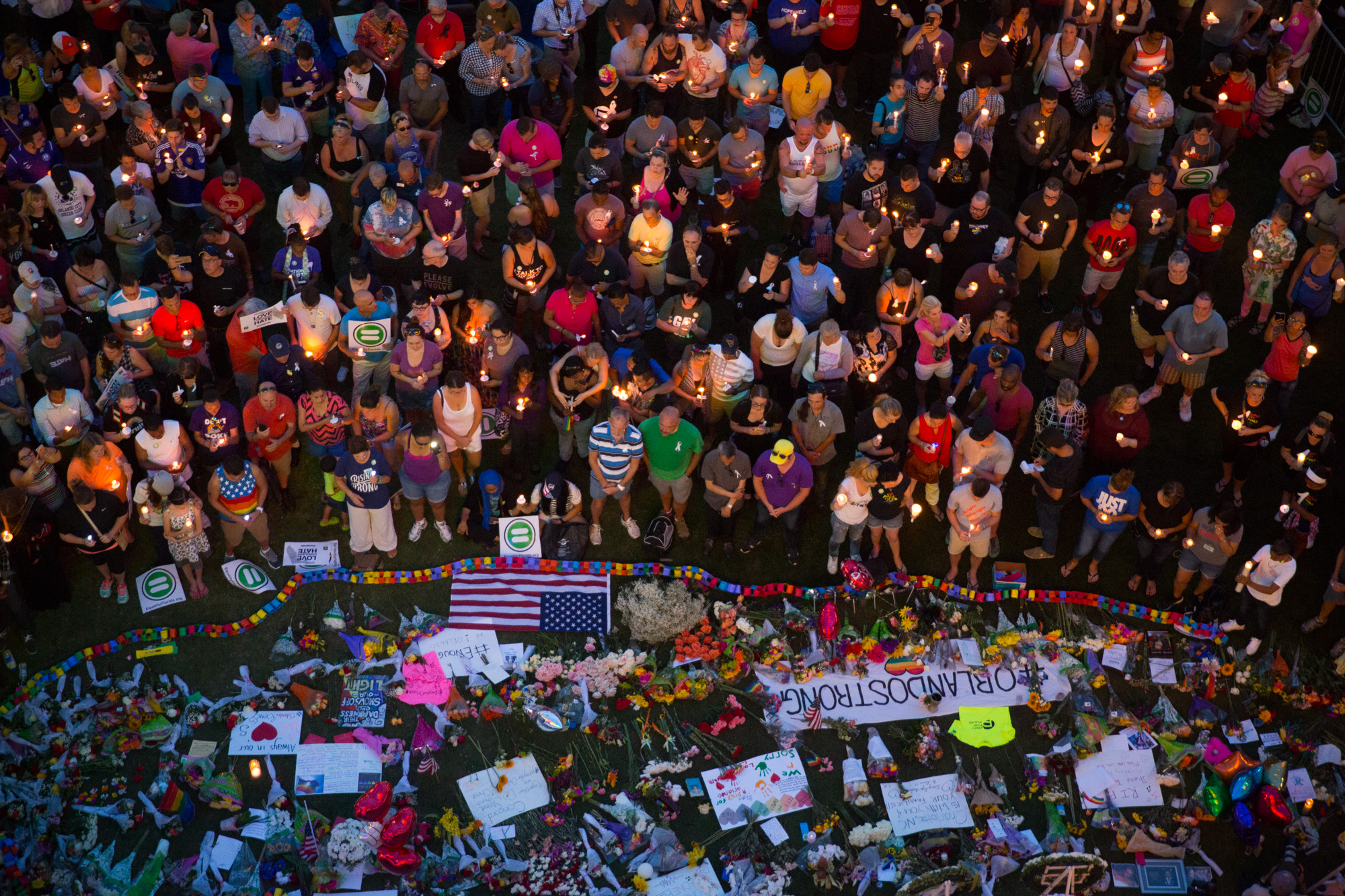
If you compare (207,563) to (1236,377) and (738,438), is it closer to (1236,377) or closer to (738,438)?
(738,438)

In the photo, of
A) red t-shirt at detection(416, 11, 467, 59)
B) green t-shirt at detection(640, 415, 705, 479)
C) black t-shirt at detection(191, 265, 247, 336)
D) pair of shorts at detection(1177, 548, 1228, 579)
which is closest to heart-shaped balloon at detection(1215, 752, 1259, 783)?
pair of shorts at detection(1177, 548, 1228, 579)

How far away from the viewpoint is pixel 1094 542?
42.0 ft

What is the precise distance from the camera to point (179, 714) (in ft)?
39.2

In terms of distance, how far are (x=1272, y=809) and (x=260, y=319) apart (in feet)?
32.1

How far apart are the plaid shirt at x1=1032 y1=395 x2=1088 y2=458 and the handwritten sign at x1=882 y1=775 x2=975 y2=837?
10.5ft

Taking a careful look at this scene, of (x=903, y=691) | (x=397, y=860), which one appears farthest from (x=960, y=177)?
(x=397, y=860)

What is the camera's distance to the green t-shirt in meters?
12.4

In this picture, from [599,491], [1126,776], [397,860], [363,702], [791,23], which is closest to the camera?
[397,860]

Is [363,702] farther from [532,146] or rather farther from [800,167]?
[800,167]

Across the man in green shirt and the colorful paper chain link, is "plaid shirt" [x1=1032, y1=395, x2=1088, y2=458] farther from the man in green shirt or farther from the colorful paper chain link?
the man in green shirt

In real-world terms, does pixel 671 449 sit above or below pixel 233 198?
below

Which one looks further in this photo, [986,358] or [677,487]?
[986,358]

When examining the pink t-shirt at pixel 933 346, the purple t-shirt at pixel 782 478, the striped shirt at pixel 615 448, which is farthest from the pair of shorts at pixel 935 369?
the striped shirt at pixel 615 448

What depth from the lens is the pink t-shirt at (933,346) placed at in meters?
13.1
